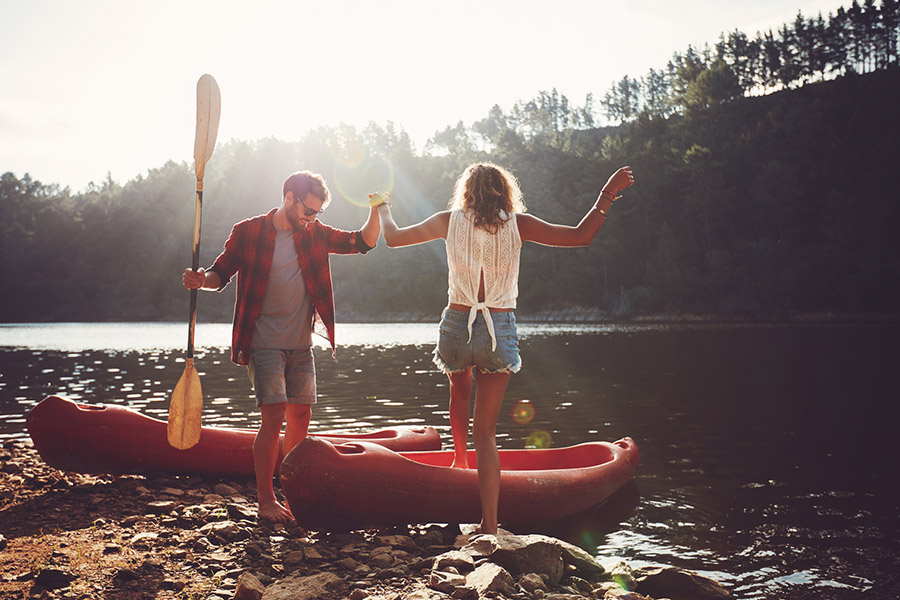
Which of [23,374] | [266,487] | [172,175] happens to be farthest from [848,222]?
[172,175]

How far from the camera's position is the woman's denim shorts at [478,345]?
3951 mm

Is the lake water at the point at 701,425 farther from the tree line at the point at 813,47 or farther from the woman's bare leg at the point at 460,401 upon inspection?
the tree line at the point at 813,47

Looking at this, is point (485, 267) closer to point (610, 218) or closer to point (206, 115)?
point (206, 115)

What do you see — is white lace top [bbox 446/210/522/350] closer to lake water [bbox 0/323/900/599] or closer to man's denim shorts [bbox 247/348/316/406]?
man's denim shorts [bbox 247/348/316/406]

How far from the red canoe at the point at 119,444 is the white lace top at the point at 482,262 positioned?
7.49 ft

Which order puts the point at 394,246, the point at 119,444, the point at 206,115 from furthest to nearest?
the point at 119,444 → the point at 206,115 → the point at 394,246

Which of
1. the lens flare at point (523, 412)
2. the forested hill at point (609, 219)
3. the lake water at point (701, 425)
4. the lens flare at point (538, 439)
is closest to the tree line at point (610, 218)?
the forested hill at point (609, 219)

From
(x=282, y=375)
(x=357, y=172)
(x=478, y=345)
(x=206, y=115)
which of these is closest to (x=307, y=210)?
(x=282, y=375)

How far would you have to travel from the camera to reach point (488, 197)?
159 inches

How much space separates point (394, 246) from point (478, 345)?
0.82 m

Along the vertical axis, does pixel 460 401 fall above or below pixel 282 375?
below

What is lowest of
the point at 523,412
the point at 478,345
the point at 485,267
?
the point at 523,412

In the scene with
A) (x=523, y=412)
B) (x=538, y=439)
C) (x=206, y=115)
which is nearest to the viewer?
(x=206, y=115)

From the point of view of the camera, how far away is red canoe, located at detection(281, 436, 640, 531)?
439 cm
